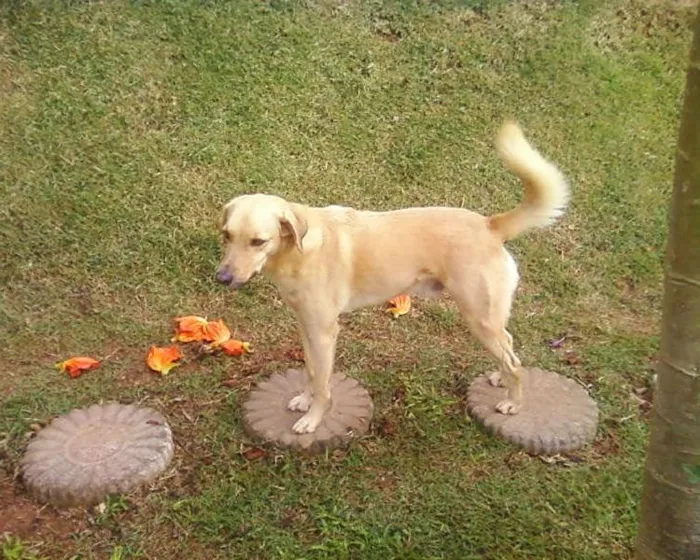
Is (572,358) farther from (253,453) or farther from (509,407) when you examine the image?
(253,453)

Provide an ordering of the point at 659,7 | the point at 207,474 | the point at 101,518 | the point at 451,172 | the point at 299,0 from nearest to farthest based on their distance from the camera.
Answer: the point at 101,518
the point at 207,474
the point at 451,172
the point at 299,0
the point at 659,7

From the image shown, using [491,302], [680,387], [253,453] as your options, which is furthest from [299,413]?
[680,387]

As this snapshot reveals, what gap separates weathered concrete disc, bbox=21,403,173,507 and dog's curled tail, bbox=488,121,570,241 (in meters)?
1.57

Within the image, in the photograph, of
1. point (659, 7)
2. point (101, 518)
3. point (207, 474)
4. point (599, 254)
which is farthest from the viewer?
point (659, 7)

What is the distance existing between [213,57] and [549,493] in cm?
370

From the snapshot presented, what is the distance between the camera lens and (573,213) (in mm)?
5418

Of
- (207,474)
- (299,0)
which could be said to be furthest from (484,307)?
(299,0)

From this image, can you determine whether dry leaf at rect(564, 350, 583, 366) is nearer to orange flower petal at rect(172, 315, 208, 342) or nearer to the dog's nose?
orange flower petal at rect(172, 315, 208, 342)

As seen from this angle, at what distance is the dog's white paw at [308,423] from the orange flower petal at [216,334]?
0.86m

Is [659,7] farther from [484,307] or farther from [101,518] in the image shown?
[101,518]

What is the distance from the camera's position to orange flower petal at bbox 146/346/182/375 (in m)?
4.09

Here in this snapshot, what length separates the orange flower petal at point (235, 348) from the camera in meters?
4.22

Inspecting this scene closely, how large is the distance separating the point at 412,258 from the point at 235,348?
1.20 m

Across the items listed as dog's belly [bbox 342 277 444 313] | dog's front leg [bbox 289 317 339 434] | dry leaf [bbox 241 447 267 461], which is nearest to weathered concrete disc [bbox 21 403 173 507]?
dry leaf [bbox 241 447 267 461]
